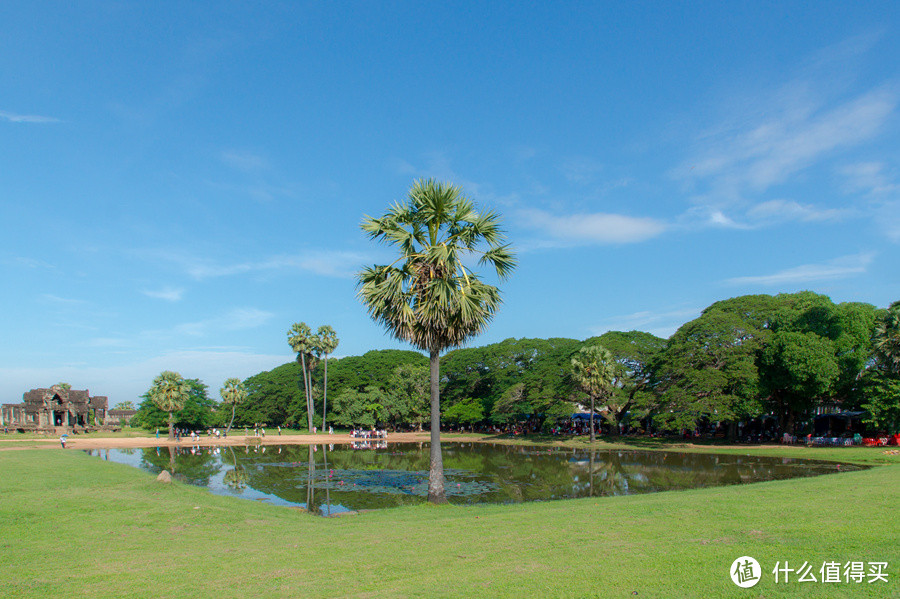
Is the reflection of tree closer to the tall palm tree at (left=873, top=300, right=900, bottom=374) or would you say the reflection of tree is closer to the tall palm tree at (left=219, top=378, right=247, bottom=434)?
the tall palm tree at (left=219, top=378, right=247, bottom=434)

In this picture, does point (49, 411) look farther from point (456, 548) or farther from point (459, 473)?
point (456, 548)

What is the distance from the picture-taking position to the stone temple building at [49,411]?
71625 millimetres

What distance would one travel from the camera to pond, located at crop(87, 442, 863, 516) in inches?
842

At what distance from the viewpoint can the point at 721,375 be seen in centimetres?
4141

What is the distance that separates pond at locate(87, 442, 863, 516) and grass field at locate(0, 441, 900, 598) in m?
6.99

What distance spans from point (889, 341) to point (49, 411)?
9395 centimetres

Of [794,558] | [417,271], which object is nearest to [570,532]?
[794,558]

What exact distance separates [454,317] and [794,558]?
39.4 feet

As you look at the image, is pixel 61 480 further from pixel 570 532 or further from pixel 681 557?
pixel 681 557

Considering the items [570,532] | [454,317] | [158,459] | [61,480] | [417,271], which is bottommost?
[158,459]

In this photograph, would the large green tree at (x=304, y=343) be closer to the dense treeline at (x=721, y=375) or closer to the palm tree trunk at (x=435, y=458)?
the dense treeline at (x=721, y=375)

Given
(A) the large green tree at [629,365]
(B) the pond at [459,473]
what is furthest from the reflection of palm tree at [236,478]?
(A) the large green tree at [629,365]

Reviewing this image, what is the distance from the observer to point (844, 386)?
1537 inches

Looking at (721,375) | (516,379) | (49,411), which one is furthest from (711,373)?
(49,411)
